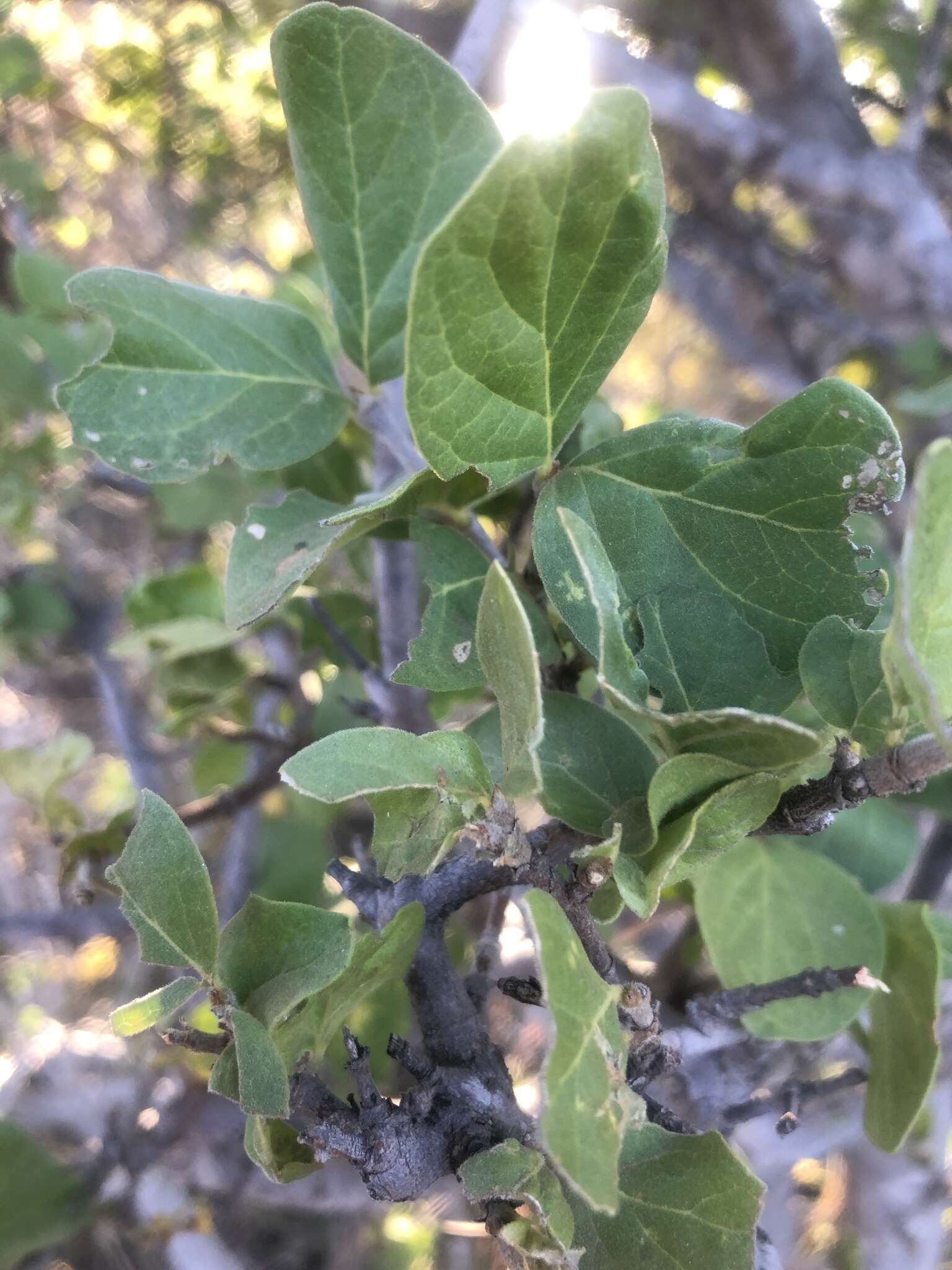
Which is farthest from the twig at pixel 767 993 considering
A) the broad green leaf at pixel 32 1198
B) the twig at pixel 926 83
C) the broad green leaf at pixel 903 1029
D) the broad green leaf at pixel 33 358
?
the twig at pixel 926 83

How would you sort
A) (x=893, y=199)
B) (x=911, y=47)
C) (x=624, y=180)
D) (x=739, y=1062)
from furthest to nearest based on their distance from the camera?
(x=911, y=47) < (x=893, y=199) < (x=739, y=1062) < (x=624, y=180)

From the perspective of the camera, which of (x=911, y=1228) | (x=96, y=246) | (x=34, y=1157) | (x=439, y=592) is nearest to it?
(x=439, y=592)

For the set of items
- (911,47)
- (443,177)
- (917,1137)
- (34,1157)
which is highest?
(911,47)

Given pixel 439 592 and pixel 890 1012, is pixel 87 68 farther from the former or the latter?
pixel 890 1012

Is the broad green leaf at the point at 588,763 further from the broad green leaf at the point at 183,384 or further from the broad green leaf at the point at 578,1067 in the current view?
the broad green leaf at the point at 183,384

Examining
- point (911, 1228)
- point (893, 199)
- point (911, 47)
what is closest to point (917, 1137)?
point (911, 1228)

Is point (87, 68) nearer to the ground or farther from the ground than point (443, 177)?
nearer to the ground

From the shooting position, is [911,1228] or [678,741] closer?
[678,741]
